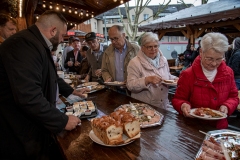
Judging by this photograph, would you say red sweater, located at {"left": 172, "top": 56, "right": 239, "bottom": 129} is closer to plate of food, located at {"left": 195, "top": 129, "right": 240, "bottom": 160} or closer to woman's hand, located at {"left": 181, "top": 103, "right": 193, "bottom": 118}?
woman's hand, located at {"left": 181, "top": 103, "right": 193, "bottom": 118}

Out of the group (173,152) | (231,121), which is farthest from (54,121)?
(231,121)

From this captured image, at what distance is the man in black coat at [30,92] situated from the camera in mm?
1343

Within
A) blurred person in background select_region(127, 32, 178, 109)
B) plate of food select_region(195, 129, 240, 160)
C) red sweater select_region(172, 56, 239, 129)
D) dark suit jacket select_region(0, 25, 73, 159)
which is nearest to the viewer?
plate of food select_region(195, 129, 240, 160)

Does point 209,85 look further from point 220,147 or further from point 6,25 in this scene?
point 6,25

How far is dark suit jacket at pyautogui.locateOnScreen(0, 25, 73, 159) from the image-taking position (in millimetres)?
1340

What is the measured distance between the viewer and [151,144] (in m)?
1.31

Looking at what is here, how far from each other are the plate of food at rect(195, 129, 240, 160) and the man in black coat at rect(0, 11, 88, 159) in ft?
3.46

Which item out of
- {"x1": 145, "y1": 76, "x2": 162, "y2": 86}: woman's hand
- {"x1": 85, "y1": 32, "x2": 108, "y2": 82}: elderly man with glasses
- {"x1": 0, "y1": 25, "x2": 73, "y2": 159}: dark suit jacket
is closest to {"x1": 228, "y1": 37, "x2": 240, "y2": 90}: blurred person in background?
{"x1": 85, "y1": 32, "x2": 108, "y2": 82}: elderly man with glasses

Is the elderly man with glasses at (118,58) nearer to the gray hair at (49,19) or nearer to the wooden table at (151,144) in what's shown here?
the gray hair at (49,19)

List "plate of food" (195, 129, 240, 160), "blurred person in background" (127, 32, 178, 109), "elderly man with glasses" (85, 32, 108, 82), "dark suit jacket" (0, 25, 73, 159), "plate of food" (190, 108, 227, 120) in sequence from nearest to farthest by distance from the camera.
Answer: "plate of food" (195, 129, 240, 160) → "dark suit jacket" (0, 25, 73, 159) → "plate of food" (190, 108, 227, 120) → "blurred person in background" (127, 32, 178, 109) → "elderly man with glasses" (85, 32, 108, 82)

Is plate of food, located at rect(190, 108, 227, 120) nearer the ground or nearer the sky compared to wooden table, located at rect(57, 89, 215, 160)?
nearer the sky

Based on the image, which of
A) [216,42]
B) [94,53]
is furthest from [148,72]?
[94,53]

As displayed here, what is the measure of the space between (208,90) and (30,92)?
5.59 ft

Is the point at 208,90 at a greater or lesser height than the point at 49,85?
lesser
